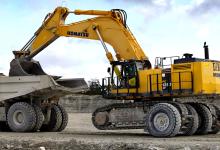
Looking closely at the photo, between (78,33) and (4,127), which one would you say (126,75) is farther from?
(4,127)

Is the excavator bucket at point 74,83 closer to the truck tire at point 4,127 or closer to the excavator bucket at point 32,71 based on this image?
the excavator bucket at point 32,71

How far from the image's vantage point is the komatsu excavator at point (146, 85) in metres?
20.0

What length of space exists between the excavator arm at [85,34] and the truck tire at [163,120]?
2.67 metres

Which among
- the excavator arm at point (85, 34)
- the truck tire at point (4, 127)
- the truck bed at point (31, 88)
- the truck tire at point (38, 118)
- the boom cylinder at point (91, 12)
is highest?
the boom cylinder at point (91, 12)

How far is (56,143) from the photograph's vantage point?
51.3 ft

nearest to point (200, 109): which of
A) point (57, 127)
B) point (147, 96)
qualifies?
point (147, 96)

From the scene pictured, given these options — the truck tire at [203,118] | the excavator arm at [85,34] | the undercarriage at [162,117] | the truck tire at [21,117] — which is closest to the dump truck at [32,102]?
the truck tire at [21,117]

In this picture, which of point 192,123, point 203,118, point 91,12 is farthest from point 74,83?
point 192,123

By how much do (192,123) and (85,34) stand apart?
6907 millimetres

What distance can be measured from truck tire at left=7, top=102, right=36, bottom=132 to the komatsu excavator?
5.00 ft

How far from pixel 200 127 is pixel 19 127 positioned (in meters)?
7.96

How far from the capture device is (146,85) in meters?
21.2

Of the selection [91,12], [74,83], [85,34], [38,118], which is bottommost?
[38,118]

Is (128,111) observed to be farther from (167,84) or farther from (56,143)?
(56,143)
